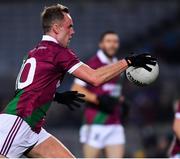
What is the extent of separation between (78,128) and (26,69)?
8154mm

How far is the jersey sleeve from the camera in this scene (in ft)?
18.8

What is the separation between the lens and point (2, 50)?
674 inches

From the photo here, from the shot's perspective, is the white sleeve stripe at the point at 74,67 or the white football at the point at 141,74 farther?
the white football at the point at 141,74

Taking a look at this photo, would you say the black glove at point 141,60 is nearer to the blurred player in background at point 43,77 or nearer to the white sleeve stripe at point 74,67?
the blurred player in background at point 43,77

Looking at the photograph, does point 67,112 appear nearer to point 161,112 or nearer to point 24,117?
point 161,112

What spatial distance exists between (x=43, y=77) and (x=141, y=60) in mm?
805

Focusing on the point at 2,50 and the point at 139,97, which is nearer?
the point at 139,97

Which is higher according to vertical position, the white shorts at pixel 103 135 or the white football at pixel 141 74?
the white football at pixel 141 74

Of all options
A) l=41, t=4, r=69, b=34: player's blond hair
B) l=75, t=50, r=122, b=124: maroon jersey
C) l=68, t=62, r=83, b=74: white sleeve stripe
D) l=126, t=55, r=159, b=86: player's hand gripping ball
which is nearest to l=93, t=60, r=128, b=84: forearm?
l=68, t=62, r=83, b=74: white sleeve stripe

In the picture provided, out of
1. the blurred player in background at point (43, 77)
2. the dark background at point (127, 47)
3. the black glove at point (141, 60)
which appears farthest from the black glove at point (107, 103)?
the dark background at point (127, 47)

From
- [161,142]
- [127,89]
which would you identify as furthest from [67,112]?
[161,142]

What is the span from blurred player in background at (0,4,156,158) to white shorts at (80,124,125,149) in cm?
302

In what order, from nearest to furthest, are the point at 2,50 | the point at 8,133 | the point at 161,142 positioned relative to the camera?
1. the point at 8,133
2. the point at 161,142
3. the point at 2,50

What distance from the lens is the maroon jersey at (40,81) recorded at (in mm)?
5766
